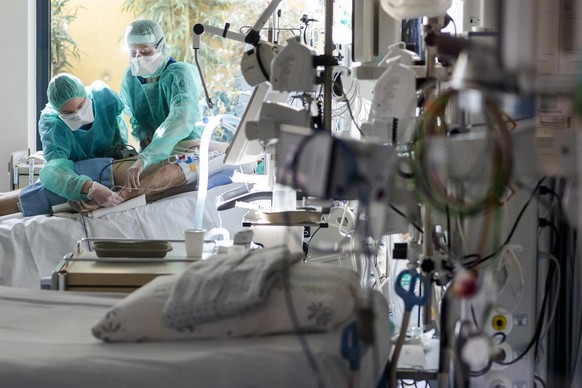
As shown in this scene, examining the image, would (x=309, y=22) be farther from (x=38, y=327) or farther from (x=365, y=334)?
(x=365, y=334)

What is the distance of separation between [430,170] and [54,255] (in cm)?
327

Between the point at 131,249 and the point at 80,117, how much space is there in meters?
1.86

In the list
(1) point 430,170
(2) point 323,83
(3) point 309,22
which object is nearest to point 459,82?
(1) point 430,170

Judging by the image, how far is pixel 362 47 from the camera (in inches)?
123

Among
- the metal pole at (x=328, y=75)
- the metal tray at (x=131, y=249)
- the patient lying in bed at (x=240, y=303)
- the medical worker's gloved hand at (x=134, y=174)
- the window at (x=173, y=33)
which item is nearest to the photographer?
the patient lying in bed at (x=240, y=303)

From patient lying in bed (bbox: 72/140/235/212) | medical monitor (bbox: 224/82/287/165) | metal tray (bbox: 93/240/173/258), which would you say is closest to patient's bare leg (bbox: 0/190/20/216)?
patient lying in bed (bbox: 72/140/235/212)

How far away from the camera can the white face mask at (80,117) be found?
5191 mm

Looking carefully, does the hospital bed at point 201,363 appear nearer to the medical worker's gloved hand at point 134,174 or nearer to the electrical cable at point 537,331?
the electrical cable at point 537,331

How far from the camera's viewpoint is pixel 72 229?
4.88m

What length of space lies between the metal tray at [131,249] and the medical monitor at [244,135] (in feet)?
1.39

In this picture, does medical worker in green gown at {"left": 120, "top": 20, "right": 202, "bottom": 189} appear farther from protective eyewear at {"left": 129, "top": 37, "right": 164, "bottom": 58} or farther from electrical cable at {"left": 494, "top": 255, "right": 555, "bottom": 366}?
electrical cable at {"left": 494, "top": 255, "right": 555, "bottom": 366}

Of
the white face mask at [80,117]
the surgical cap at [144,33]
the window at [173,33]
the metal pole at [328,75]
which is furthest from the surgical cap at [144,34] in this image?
the metal pole at [328,75]

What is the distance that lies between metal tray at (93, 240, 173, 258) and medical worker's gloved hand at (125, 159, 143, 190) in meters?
1.52

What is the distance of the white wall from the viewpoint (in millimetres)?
6328
